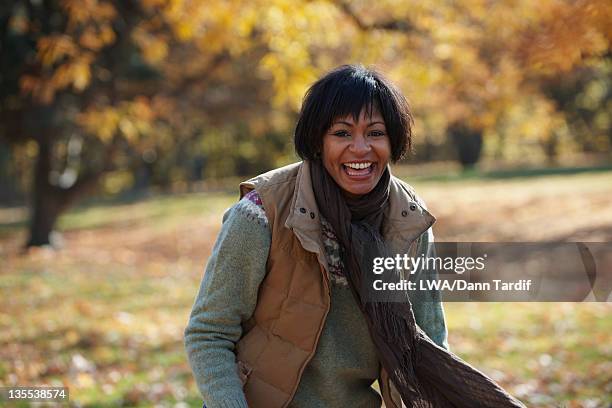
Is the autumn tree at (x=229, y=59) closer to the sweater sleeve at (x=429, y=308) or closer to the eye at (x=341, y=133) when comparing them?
the sweater sleeve at (x=429, y=308)

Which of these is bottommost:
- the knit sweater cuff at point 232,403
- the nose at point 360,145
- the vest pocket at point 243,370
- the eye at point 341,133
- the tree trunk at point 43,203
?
the tree trunk at point 43,203

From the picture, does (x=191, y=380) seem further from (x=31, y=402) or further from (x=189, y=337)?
(x=189, y=337)

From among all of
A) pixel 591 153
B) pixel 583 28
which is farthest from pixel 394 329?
pixel 591 153

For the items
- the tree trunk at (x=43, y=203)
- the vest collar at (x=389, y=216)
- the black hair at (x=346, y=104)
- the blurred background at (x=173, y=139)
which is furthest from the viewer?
the tree trunk at (x=43, y=203)

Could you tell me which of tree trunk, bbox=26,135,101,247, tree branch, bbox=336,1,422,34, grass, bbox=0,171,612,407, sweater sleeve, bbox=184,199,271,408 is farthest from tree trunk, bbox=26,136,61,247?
sweater sleeve, bbox=184,199,271,408

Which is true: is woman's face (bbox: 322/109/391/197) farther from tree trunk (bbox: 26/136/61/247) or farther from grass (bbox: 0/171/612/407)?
A: tree trunk (bbox: 26/136/61/247)

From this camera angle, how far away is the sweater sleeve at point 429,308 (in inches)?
101

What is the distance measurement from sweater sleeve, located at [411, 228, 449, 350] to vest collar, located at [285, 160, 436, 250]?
16cm

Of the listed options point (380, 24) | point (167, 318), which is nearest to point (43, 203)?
point (167, 318)

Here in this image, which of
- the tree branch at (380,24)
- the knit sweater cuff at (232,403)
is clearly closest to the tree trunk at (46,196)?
the tree branch at (380,24)

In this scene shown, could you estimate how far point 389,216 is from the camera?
7.89 feet

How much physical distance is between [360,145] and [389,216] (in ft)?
0.87

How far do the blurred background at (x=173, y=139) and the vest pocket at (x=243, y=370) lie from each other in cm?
313

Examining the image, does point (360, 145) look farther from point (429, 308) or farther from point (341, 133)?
point (429, 308)
